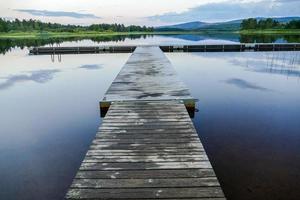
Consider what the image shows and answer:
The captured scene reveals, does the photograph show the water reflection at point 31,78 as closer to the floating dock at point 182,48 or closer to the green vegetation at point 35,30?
the floating dock at point 182,48

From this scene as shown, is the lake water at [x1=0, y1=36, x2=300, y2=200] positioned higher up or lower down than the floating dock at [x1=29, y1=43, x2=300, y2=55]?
lower down

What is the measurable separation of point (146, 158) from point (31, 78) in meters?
18.3

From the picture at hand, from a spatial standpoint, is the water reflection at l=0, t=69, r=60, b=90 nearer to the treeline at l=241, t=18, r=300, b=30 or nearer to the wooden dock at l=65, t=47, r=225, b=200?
the wooden dock at l=65, t=47, r=225, b=200

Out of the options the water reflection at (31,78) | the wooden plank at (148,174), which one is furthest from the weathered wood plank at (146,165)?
the water reflection at (31,78)

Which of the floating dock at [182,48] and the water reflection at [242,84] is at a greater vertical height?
the floating dock at [182,48]

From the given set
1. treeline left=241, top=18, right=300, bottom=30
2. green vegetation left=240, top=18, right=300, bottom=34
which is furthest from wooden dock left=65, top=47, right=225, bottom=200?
treeline left=241, top=18, right=300, bottom=30

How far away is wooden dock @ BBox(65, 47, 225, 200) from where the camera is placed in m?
4.51

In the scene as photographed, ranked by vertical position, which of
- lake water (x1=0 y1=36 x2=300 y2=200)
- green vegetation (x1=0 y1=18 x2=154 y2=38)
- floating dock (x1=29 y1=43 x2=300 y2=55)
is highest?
green vegetation (x1=0 y1=18 x2=154 y2=38)

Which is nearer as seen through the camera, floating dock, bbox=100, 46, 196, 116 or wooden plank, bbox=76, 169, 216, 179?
wooden plank, bbox=76, 169, 216, 179

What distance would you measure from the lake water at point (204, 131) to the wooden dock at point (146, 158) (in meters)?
1.38

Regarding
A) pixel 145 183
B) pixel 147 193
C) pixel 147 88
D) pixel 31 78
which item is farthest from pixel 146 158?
pixel 31 78

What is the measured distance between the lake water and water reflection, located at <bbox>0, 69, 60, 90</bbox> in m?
0.17

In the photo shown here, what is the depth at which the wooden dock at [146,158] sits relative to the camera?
4.51m

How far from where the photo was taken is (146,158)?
5.63 meters
